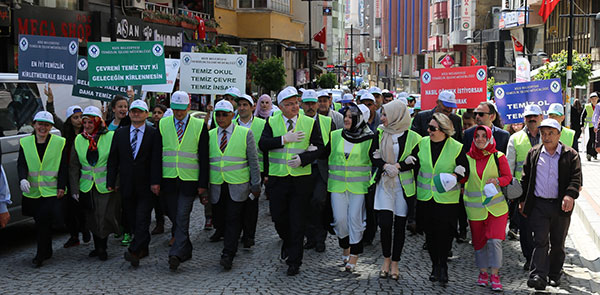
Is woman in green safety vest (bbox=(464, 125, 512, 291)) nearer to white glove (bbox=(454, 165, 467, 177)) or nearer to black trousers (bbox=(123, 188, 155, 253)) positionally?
white glove (bbox=(454, 165, 467, 177))

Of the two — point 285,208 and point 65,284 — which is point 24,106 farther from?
point 285,208

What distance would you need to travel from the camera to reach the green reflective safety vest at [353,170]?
24.9ft

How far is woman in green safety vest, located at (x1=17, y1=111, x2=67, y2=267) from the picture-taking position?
8.09 meters

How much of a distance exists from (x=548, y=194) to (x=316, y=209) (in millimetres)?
2415

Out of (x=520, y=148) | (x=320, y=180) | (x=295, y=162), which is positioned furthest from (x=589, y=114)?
(x=295, y=162)

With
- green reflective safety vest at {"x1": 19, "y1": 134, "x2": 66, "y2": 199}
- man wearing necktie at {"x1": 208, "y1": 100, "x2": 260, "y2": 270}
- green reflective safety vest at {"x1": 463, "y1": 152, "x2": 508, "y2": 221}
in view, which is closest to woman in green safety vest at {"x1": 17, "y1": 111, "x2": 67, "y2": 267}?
green reflective safety vest at {"x1": 19, "y1": 134, "x2": 66, "y2": 199}

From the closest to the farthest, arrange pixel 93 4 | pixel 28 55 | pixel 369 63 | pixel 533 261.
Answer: pixel 533 261 → pixel 28 55 → pixel 93 4 → pixel 369 63

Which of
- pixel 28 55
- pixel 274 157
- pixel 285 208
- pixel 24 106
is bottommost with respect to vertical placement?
pixel 285 208

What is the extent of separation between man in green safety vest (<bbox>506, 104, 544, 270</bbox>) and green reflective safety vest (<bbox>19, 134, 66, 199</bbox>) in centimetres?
498

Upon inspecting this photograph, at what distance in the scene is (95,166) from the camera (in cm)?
827

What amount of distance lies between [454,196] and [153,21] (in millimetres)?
23948

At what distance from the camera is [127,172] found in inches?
317

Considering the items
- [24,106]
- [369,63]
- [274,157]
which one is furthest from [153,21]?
[369,63]

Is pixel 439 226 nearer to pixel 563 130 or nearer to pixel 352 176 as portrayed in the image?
pixel 352 176
